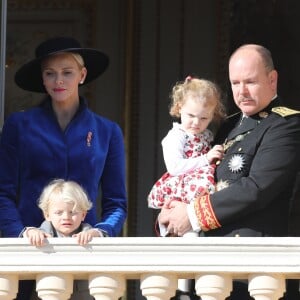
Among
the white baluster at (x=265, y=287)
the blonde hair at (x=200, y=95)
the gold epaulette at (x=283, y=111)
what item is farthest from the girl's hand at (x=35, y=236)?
the gold epaulette at (x=283, y=111)

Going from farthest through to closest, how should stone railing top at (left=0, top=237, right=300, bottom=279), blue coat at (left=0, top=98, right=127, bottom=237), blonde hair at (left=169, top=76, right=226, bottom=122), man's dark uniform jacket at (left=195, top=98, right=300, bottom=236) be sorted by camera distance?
blonde hair at (left=169, top=76, right=226, bottom=122) < blue coat at (left=0, top=98, right=127, bottom=237) < man's dark uniform jacket at (left=195, top=98, right=300, bottom=236) < stone railing top at (left=0, top=237, right=300, bottom=279)

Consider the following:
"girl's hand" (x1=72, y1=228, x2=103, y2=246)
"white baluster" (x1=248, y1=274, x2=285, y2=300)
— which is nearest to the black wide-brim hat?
"girl's hand" (x1=72, y1=228, x2=103, y2=246)

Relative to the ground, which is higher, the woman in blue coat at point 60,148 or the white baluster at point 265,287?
the woman in blue coat at point 60,148

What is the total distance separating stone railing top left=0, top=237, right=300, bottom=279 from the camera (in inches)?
210

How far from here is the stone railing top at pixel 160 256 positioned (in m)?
5.34

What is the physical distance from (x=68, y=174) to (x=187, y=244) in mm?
714

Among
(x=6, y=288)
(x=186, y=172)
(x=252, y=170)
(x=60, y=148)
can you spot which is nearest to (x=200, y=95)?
(x=186, y=172)

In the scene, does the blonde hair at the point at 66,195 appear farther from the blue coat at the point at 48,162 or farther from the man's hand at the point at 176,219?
the man's hand at the point at 176,219

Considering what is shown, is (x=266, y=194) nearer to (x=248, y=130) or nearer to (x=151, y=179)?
(x=248, y=130)

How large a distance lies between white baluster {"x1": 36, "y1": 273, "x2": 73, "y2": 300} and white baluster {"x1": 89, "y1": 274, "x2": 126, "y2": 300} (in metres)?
0.09

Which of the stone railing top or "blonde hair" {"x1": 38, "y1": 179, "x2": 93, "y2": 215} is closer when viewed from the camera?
the stone railing top

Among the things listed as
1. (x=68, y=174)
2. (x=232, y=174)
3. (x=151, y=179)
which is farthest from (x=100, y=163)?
(x=151, y=179)

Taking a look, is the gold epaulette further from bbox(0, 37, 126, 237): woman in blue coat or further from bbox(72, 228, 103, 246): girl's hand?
bbox(72, 228, 103, 246): girl's hand

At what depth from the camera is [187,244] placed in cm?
536
